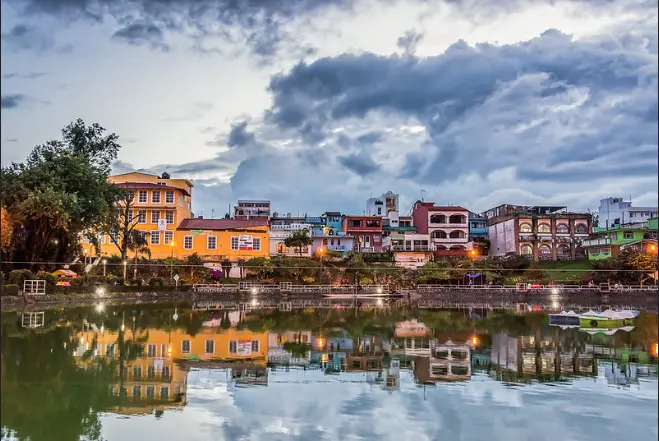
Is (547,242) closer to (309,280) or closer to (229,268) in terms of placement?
(309,280)

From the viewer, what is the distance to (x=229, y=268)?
5294 centimetres

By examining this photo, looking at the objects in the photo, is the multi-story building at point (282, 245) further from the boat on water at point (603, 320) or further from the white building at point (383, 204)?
the boat on water at point (603, 320)

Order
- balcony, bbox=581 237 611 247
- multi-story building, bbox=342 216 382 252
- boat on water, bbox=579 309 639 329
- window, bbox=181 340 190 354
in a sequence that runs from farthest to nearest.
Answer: multi-story building, bbox=342 216 382 252 → balcony, bbox=581 237 611 247 → boat on water, bbox=579 309 639 329 → window, bbox=181 340 190 354

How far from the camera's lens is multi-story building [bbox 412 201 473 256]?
6575 centimetres

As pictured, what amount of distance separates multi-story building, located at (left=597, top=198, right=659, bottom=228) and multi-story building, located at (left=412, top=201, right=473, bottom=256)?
70.0ft

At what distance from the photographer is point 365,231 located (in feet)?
214

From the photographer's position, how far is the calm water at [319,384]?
31.8 ft

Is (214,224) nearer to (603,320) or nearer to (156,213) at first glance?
(156,213)

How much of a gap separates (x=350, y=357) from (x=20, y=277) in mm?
21604

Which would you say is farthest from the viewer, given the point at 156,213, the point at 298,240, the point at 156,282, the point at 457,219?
the point at 457,219

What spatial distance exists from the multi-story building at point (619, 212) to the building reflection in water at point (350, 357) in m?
57.6

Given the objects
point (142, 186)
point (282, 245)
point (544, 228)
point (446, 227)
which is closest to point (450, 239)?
point (446, 227)

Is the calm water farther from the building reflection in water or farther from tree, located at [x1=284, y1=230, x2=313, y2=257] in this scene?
tree, located at [x1=284, y1=230, x2=313, y2=257]

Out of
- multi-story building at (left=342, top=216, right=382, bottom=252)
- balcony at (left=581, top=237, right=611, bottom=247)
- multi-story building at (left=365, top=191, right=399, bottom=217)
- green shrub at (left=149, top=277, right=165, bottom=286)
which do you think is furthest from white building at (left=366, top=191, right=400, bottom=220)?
green shrub at (left=149, top=277, right=165, bottom=286)
